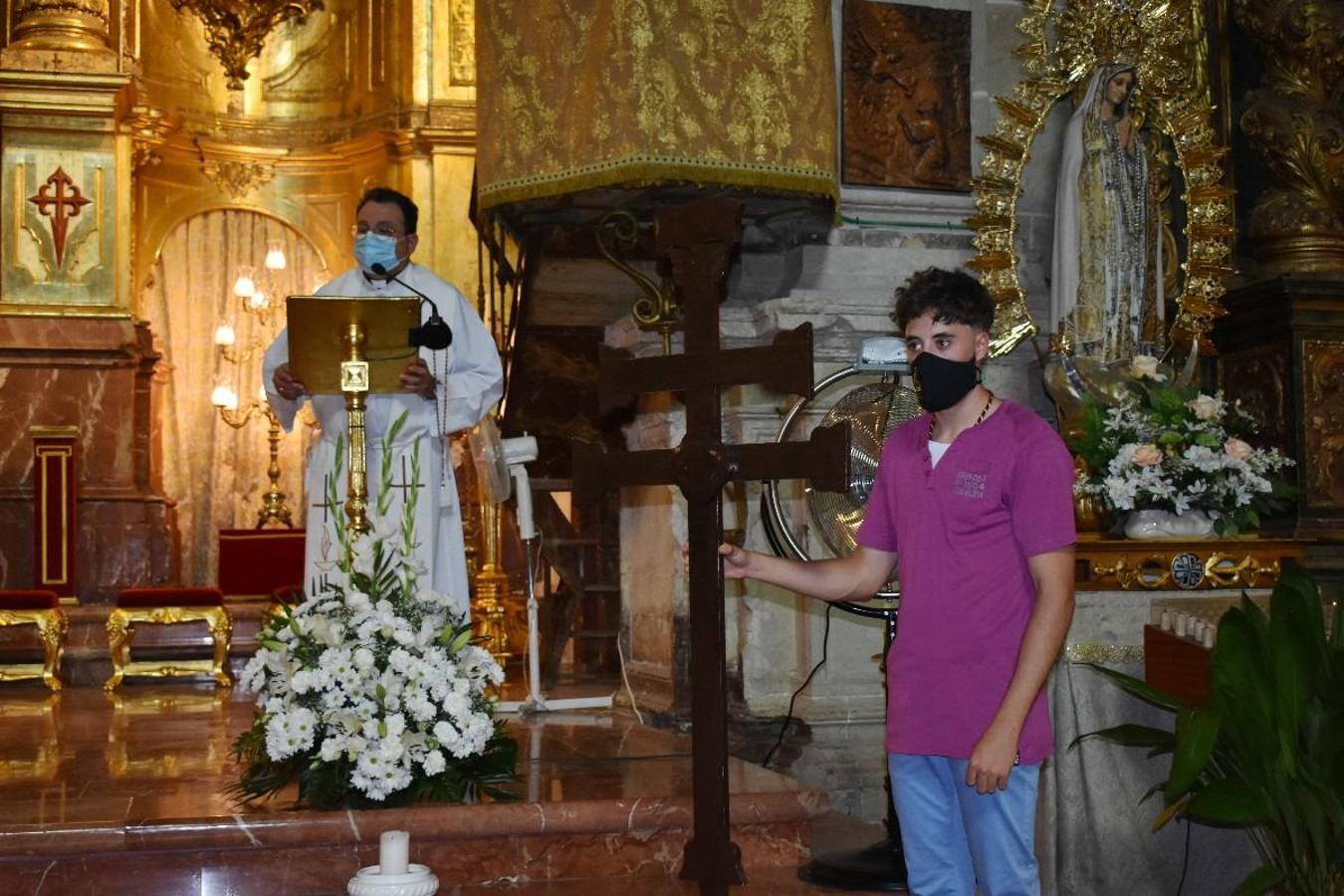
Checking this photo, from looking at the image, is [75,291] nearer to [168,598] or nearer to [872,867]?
[168,598]

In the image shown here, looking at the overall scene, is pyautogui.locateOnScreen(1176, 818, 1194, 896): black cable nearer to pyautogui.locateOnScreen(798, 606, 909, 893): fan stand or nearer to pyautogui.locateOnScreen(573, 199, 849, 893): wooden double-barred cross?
pyautogui.locateOnScreen(798, 606, 909, 893): fan stand

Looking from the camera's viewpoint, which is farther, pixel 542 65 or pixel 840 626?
pixel 840 626

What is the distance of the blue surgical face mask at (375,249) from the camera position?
21.2 ft

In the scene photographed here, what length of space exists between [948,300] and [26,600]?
27.1 ft

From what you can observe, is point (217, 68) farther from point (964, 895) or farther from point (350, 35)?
point (964, 895)

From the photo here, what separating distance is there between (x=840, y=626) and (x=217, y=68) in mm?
10256

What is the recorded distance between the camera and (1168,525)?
6488mm

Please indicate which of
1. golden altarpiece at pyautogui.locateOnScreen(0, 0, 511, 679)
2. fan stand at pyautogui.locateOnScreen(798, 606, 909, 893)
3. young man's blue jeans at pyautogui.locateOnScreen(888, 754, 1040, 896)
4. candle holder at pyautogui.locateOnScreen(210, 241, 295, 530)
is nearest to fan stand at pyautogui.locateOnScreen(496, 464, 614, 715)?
fan stand at pyautogui.locateOnScreen(798, 606, 909, 893)

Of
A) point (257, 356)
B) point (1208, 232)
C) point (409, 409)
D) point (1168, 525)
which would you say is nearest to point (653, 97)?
point (409, 409)

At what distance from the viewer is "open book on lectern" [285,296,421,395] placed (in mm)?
5883

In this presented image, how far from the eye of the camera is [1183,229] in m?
7.88

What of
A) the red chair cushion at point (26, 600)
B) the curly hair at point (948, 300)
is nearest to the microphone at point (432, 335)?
the curly hair at point (948, 300)

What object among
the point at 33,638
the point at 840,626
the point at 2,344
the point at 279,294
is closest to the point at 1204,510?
the point at 840,626

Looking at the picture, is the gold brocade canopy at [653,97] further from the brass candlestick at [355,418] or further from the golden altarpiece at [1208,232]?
the golden altarpiece at [1208,232]
